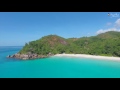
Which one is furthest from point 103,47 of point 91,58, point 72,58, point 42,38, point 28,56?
point 28,56

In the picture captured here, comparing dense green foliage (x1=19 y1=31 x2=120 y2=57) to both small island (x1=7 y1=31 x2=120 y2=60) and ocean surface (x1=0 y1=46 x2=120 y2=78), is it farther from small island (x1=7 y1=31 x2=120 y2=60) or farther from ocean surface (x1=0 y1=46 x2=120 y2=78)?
ocean surface (x1=0 y1=46 x2=120 y2=78)

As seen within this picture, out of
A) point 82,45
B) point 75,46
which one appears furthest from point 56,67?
point 82,45

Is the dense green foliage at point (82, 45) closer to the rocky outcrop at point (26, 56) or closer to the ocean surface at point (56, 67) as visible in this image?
the rocky outcrop at point (26, 56)

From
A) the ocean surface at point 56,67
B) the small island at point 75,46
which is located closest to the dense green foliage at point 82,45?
the small island at point 75,46

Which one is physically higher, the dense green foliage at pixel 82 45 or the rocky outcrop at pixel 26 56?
the dense green foliage at pixel 82 45

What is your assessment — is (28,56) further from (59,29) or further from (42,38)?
(59,29)

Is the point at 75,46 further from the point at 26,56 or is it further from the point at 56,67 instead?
the point at 26,56
